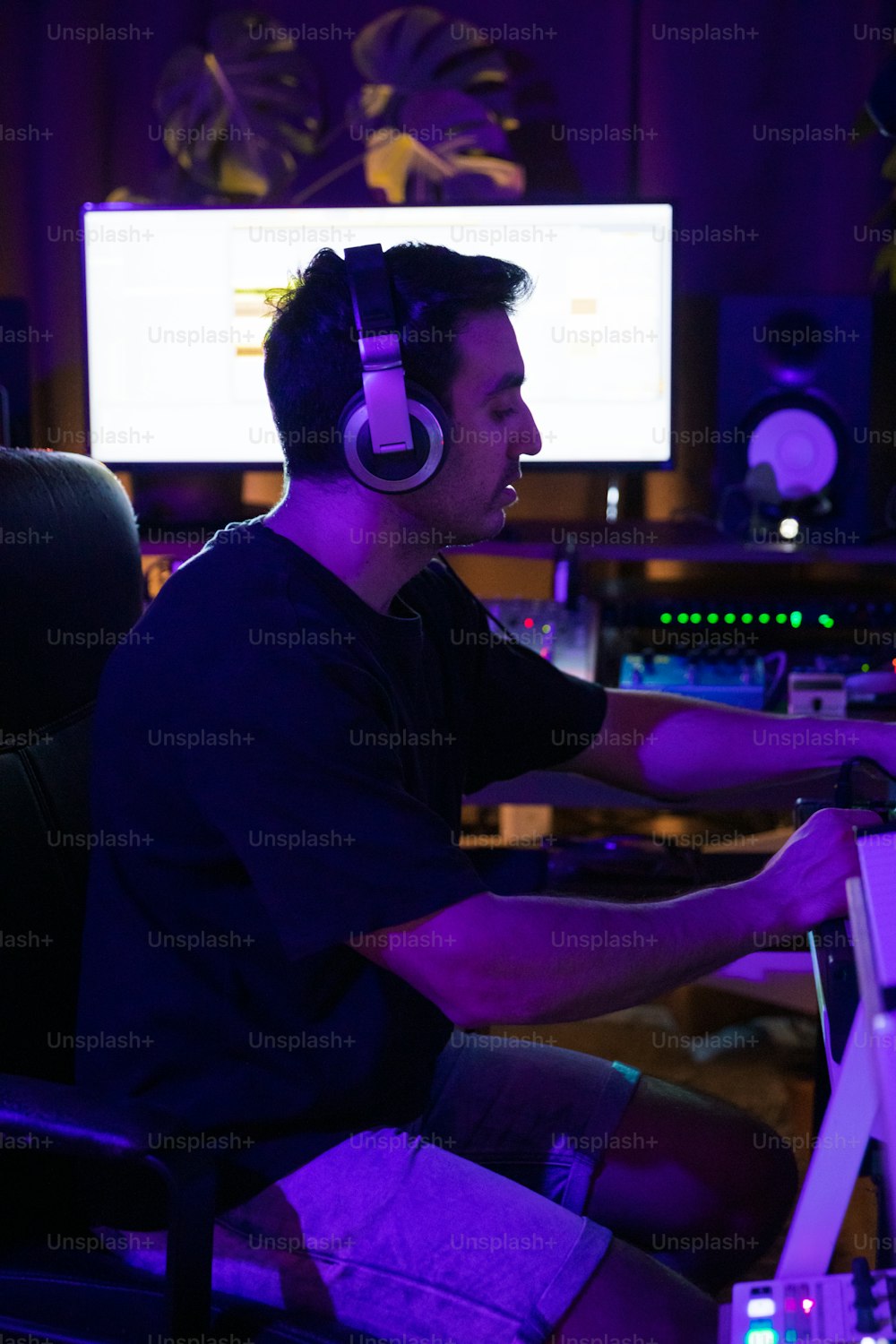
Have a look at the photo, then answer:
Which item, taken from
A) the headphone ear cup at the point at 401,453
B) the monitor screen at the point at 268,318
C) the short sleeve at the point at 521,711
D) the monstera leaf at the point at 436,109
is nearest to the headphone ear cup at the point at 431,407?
the headphone ear cup at the point at 401,453

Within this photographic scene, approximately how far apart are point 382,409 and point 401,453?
39mm

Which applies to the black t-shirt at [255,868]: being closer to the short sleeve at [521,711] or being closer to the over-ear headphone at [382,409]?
the over-ear headphone at [382,409]

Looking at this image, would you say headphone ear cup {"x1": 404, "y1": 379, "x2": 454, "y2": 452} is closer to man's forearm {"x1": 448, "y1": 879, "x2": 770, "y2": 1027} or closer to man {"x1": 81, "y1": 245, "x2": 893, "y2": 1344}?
man {"x1": 81, "y1": 245, "x2": 893, "y2": 1344}

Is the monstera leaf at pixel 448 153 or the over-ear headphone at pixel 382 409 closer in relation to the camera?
the over-ear headphone at pixel 382 409

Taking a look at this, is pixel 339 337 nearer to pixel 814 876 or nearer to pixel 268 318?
pixel 814 876

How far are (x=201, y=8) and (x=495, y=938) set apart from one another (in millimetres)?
2080

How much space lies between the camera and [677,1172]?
3.71 feet

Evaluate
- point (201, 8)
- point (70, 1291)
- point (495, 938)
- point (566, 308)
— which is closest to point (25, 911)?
point (70, 1291)

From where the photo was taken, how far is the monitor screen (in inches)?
74.1

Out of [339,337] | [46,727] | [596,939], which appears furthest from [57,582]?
[596,939]

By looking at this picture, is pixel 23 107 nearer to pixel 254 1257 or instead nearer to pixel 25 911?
pixel 25 911

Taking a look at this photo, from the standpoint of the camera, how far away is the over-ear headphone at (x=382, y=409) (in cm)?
96

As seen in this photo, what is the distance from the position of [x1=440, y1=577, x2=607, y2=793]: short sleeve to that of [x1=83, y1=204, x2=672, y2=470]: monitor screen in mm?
673

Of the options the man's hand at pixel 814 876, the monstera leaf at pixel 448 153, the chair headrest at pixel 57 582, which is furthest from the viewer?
the monstera leaf at pixel 448 153
